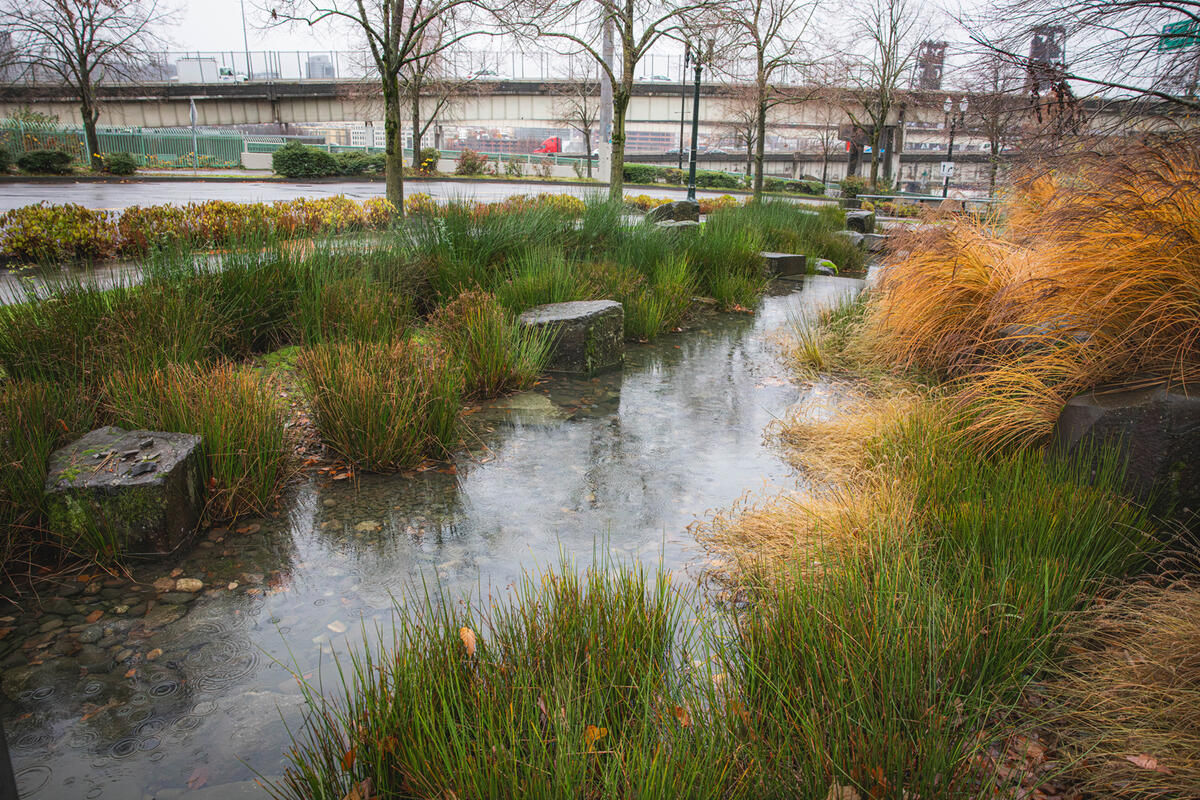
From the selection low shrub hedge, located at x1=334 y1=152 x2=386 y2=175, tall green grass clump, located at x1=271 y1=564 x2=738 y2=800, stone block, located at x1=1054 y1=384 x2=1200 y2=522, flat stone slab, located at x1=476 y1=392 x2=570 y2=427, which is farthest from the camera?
low shrub hedge, located at x1=334 y1=152 x2=386 y2=175

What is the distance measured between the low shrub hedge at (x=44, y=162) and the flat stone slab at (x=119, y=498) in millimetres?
29372

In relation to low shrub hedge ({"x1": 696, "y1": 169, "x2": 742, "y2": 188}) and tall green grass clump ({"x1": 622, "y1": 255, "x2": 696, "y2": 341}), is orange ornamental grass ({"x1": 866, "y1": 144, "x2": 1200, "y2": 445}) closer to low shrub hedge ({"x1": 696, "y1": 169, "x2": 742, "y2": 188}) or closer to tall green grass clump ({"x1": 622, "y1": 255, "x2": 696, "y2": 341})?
tall green grass clump ({"x1": 622, "y1": 255, "x2": 696, "y2": 341})

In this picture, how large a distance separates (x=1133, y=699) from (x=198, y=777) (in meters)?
2.77

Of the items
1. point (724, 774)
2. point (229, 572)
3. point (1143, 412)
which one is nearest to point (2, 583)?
point (229, 572)

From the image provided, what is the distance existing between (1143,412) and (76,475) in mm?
4710

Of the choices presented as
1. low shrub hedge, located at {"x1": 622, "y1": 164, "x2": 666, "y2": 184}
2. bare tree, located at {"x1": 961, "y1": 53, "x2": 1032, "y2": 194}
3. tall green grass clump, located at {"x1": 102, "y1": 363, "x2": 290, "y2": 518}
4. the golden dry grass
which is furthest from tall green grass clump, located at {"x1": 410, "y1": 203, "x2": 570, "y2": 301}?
low shrub hedge, located at {"x1": 622, "y1": 164, "x2": 666, "y2": 184}

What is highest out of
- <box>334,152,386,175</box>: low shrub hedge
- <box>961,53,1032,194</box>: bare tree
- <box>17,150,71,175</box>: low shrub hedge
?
<box>334,152,386,175</box>: low shrub hedge

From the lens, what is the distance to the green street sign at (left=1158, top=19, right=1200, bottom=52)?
12.4ft

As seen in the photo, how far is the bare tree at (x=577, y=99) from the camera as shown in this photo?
1797 inches

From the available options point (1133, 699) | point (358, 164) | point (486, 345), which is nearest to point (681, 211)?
point (486, 345)

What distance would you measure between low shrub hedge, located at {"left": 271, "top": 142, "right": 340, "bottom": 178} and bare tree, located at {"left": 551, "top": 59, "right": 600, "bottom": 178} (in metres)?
15.2

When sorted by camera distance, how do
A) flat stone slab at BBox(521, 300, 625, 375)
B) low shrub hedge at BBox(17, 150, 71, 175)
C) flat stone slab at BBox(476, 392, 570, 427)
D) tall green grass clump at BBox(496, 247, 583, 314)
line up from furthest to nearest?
low shrub hedge at BBox(17, 150, 71, 175)
tall green grass clump at BBox(496, 247, 583, 314)
flat stone slab at BBox(521, 300, 625, 375)
flat stone slab at BBox(476, 392, 570, 427)

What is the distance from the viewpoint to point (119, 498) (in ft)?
10.8

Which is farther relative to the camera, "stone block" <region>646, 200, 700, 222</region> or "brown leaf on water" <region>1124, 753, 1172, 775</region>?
"stone block" <region>646, 200, 700, 222</region>
